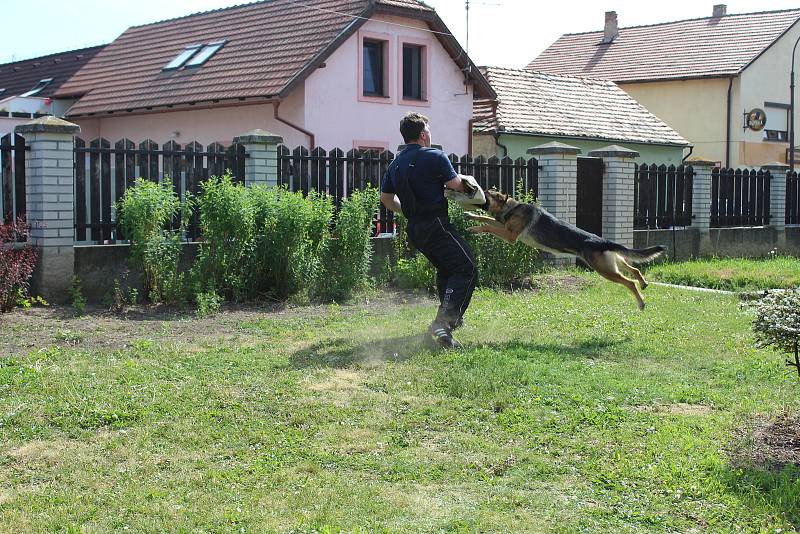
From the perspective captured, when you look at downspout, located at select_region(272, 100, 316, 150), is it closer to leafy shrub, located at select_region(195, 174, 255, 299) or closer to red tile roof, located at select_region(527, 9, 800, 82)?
leafy shrub, located at select_region(195, 174, 255, 299)

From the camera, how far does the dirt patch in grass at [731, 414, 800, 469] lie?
5141 mm

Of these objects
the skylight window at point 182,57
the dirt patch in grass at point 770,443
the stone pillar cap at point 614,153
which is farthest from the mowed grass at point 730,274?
the skylight window at point 182,57

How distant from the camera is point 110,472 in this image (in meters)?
4.95

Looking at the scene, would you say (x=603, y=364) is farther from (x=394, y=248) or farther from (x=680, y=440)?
(x=394, y=248)

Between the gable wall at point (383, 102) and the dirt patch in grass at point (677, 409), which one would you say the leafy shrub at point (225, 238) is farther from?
the gable wall at point (383, 102)

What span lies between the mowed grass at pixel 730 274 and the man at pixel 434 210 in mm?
7188

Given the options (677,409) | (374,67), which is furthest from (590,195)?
(677,409)

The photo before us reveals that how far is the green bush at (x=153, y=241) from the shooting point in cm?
1048

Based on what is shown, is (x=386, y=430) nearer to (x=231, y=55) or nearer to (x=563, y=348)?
(x=563, y=348)

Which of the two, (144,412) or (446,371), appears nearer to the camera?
(144,412)

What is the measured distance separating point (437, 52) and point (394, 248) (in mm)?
13008

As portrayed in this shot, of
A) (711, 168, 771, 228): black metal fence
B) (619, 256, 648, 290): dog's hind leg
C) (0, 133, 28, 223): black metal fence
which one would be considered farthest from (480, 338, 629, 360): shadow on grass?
(711, 168, 771, 228): black metal fence

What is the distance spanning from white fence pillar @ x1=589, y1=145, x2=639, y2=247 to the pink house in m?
7.61

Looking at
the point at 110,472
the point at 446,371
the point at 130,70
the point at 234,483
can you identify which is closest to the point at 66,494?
the point at 110,472
